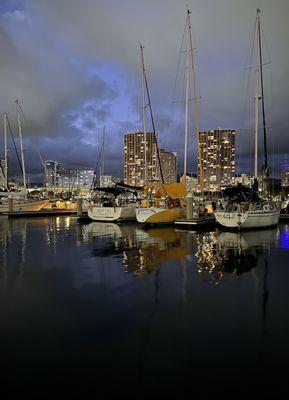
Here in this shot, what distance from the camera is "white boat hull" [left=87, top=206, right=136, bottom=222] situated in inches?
1309

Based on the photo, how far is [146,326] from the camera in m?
6.97

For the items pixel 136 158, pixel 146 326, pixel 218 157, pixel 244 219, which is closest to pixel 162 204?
pixel 244 219

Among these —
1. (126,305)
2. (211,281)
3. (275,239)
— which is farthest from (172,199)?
(126,305)

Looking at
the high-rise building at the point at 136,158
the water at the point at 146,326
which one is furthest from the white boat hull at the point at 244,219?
the high-rise building at the point at 136,158

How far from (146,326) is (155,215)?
21227 millimetres

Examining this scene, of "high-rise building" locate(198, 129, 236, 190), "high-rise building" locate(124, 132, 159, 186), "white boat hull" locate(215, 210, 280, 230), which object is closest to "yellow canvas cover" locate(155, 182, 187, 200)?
"white boat hull" locate(215, 210, 280, 230)

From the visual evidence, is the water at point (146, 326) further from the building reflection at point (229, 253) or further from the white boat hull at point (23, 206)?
the white boat hull at point (23, 206)

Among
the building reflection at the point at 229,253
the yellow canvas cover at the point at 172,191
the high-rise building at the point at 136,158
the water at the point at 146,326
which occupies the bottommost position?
the water at the point at 146,326

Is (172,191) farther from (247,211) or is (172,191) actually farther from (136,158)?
(136,158)

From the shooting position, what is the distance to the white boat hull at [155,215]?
28062mm

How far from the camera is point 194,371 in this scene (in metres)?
5.22

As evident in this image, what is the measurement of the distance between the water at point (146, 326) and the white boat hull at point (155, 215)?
1391 centimetres

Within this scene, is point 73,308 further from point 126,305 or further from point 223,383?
point 223,383

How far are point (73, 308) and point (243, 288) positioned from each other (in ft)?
17.3
